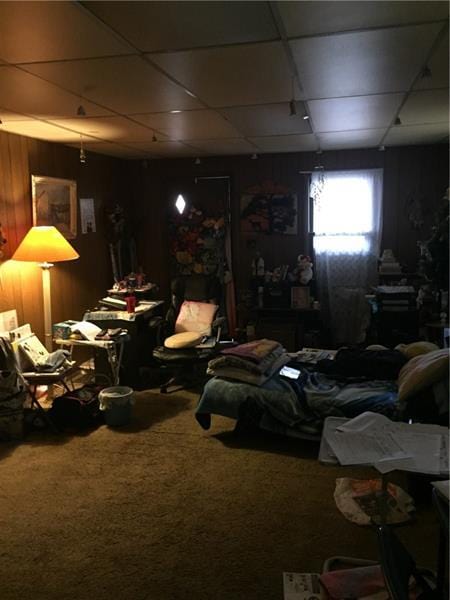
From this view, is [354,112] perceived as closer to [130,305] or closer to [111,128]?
[111,128]

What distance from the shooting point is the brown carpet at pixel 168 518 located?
222cm

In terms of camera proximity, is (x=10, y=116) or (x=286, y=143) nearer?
(x=10, y=116)

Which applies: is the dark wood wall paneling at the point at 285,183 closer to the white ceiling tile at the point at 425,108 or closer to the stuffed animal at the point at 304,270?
the stuffed animal at the point at 304,270

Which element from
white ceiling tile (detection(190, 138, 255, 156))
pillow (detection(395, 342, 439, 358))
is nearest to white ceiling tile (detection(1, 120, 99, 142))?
white ceiling tile (detection(190, 138, 255, 156))

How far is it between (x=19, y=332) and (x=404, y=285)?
3.87 m

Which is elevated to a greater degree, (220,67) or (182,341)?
(220,67)

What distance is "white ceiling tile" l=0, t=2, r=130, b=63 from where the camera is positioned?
1781 mm

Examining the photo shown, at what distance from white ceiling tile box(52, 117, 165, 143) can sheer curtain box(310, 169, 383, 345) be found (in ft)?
7.39

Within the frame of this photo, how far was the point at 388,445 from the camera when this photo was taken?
1749 millimetres

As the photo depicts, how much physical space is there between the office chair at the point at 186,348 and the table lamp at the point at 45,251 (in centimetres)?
103

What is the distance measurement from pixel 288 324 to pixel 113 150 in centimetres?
271

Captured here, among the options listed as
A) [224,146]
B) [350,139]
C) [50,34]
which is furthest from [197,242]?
[50,34]

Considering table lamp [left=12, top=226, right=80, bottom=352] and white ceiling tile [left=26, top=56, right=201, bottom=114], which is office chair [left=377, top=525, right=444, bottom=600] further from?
table lamp [left=12, top=226, right=80, bottom=352]

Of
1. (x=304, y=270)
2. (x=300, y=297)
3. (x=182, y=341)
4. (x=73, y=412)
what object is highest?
(x=304, y=270)
